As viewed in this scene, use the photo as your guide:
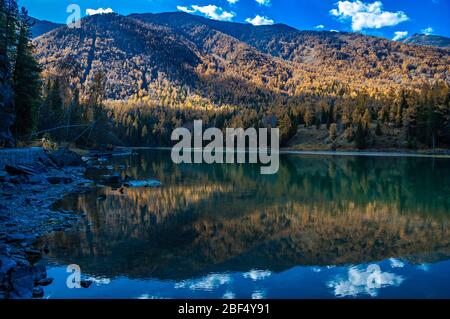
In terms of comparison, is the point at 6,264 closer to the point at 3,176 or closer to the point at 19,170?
the point at 3,176

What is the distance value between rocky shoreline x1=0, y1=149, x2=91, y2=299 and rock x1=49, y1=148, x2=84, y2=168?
13.6 ft

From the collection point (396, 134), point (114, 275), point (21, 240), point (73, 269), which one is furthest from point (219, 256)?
point (396, 134)

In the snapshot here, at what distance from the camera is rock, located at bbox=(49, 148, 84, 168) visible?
4725cm

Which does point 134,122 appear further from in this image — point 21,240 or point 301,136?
point 21,240

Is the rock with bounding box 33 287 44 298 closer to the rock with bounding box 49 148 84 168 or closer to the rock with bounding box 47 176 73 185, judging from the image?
the rock with bounding box 47 176 73 185

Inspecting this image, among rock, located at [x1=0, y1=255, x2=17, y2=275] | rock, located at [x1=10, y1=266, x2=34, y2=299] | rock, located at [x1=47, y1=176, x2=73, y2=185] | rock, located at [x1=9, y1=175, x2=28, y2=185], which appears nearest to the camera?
rock, located at [x1=10, y1=266, x2=34, y2=299]

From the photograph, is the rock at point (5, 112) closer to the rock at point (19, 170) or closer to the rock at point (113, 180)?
the rock at point (19, 170)

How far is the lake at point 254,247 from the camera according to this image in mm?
12125

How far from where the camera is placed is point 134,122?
174 metres

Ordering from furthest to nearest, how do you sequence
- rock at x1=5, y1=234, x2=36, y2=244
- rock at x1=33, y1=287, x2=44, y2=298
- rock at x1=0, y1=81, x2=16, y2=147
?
1. rock at x1=0, y1=81, x2=16, y2=147
2. rock at x1=5, y1=234, x2=36, y2=244
3. rock at x1=33, y1=287, x2=44, y2=298

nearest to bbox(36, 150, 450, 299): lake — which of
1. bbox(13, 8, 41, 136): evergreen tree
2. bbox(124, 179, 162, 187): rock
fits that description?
bbox(124, 179, 162, 187): rock

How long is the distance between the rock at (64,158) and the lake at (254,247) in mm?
18975

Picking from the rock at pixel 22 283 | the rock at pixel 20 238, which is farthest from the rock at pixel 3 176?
the rock at pixel 22 283

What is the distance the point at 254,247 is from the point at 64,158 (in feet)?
132
